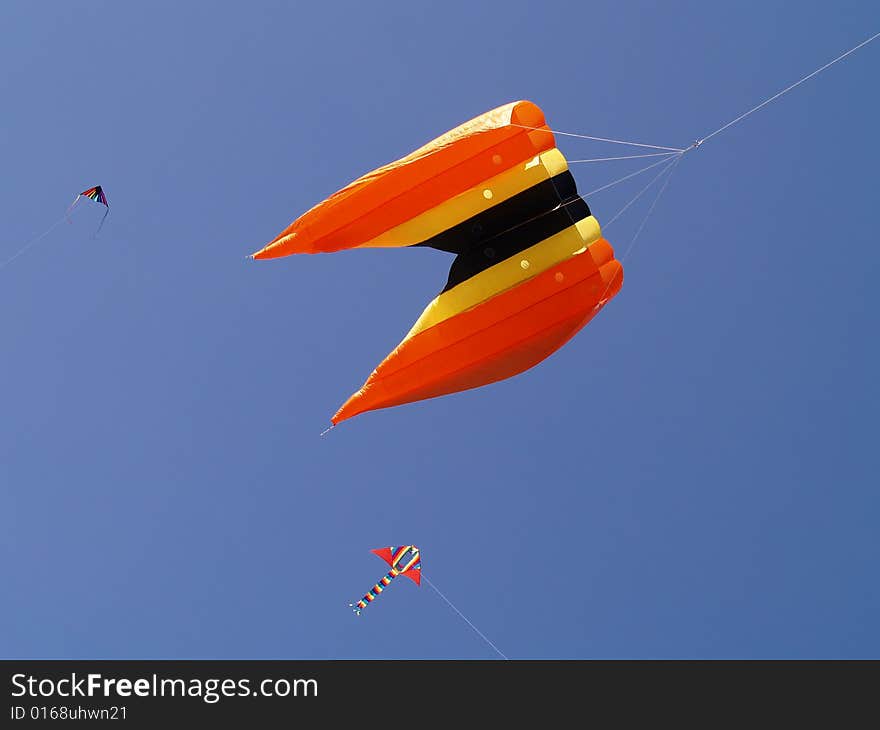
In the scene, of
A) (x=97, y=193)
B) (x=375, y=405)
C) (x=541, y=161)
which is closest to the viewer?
(x=541, y=161)

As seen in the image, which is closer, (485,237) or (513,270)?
(513,270)

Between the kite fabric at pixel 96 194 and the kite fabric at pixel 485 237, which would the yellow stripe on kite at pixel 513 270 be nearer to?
the kite fabric at pixel 485 237

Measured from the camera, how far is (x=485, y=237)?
1109 cm

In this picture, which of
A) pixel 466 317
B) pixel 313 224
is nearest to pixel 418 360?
pixel 466 317

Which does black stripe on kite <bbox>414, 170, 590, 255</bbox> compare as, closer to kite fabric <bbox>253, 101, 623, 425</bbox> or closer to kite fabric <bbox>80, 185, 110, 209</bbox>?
kite fabric <bbox>253, 101, 623, 425</bbox>

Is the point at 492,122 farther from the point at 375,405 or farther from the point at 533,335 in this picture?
the point at 375,405

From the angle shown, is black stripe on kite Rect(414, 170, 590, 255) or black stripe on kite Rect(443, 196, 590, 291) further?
black stripe on kite Rect(443, 196, 590, 291)

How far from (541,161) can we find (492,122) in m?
0.89

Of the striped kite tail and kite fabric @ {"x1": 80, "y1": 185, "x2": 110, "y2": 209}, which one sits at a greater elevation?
kite fabric @ {"x1": 80, "y1": 185, "x2": 110, "y2": 209}

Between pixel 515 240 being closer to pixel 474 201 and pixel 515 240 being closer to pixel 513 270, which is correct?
pixel 513 270

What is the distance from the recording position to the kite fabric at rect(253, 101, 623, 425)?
10680 millimetres

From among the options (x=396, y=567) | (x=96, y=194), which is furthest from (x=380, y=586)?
(x=96, y=194)

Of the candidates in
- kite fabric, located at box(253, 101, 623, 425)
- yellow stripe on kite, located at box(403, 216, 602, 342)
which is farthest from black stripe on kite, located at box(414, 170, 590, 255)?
yellow stripe on kite, located at box(403, 216, 602, 342)

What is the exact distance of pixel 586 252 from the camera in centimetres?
1068
